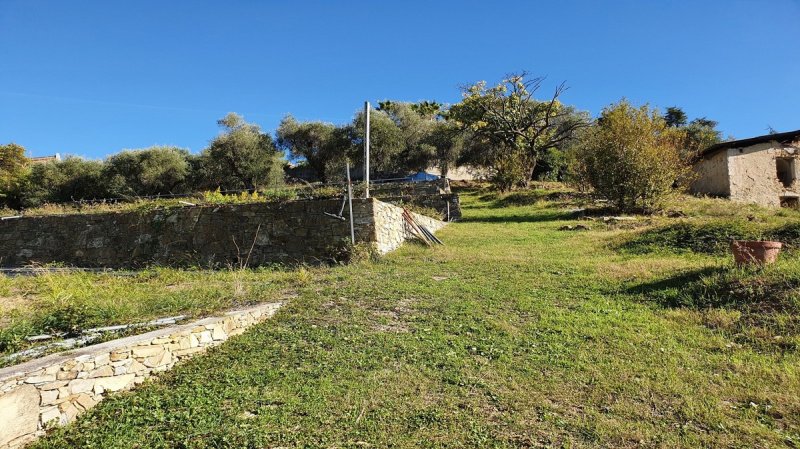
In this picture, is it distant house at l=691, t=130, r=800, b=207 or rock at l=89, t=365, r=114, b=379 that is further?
distant house at l=691, t=130, r=800, b=207

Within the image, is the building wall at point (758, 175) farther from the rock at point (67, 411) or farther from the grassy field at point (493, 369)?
the rock at point (67, 411)

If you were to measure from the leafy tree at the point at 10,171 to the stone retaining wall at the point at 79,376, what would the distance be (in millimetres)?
37174

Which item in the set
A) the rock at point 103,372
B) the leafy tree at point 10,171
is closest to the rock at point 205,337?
the rock at point 103,372

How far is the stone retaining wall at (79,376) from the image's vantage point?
3.28 metres

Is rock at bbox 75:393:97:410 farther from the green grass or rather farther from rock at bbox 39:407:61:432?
the green grass

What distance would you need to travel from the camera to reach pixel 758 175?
68.1ft

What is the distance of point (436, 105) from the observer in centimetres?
4441

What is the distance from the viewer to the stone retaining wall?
3.28 metres

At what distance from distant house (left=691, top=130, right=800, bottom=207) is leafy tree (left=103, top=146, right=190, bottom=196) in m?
32.9

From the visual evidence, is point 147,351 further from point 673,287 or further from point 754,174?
point 754,174

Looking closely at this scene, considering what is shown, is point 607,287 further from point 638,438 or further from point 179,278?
point 179,278

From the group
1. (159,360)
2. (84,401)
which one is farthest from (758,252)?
(84,401)

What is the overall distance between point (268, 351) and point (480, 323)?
2675mm

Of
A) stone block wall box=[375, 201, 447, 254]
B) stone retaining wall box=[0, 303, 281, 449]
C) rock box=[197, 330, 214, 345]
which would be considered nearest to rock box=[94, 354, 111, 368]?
stone retaining wall box=[0, 303, 281, 449]
